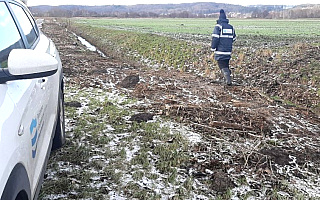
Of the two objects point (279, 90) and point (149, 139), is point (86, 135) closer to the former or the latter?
point (149, 139)

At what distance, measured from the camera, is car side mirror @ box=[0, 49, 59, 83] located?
1693mm

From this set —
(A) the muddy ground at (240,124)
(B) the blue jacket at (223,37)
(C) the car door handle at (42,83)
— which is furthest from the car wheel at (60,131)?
(B) the blue jacket at (223,37)

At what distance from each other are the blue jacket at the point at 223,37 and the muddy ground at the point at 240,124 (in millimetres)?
989

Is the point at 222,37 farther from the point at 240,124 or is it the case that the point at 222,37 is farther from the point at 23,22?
the point at 23,22

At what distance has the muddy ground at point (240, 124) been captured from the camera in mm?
3889

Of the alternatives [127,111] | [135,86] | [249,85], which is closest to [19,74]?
[127,111]

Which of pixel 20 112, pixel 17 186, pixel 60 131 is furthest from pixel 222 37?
pixel 17 186

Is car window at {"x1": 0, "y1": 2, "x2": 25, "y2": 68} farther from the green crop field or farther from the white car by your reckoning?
the green crop field

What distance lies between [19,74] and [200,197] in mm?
2447

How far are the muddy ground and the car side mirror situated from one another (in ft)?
8.19

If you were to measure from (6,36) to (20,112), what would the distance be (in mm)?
838

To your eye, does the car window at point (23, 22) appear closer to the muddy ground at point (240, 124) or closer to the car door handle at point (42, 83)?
the car door handle at point (42, 83)

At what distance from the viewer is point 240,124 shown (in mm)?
5605

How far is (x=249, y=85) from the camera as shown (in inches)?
362
